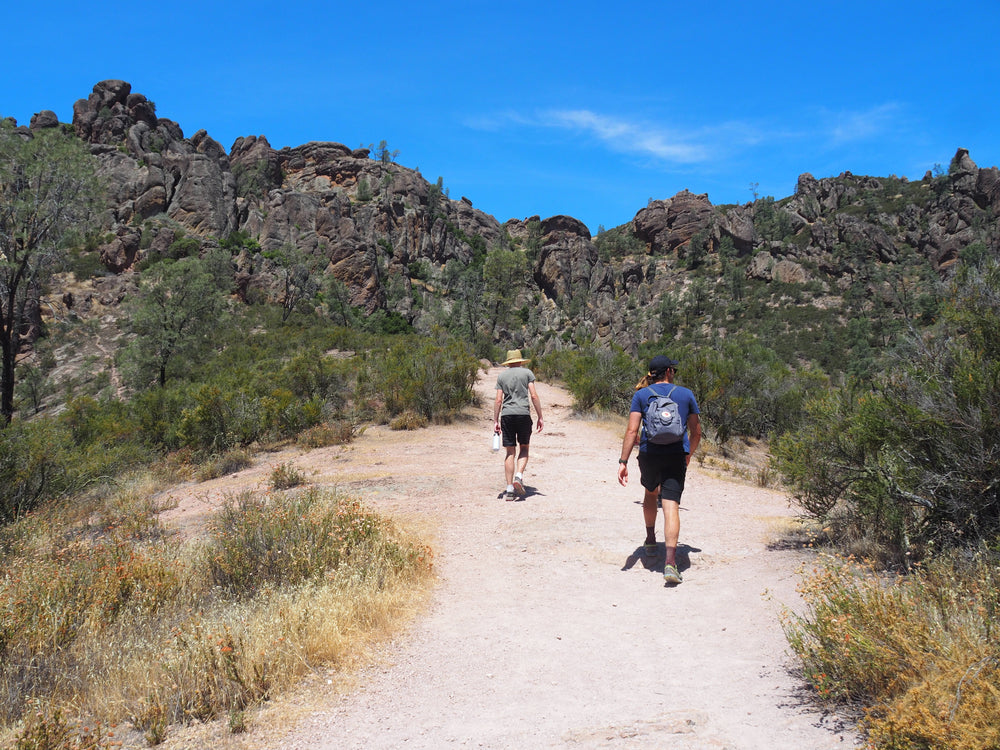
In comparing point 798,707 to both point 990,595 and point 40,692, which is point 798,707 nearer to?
point 990,595

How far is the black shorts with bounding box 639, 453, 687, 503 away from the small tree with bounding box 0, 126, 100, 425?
16492 millimetres

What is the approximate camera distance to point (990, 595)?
2.95m

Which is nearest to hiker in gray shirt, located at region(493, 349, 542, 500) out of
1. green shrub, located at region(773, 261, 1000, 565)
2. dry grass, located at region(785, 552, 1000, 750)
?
green shrub, located at region(773, 261, 1000, 565)

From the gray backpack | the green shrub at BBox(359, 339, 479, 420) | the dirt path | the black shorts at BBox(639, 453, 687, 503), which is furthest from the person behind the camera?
the green shrub at BBox(359, 339, 479, 420)

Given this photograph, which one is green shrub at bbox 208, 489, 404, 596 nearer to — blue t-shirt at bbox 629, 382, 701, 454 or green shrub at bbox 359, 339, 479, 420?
blue t-shirt at bbox 629, 382, 701, 454

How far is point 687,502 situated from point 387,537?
4328mm

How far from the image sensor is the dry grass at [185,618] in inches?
120

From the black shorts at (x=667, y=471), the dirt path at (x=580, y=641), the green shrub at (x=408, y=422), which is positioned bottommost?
the dirt path at (x=580, y=641)

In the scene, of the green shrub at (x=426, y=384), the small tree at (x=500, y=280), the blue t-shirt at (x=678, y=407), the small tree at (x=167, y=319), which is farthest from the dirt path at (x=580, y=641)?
the small tree at (x=500, y=280)

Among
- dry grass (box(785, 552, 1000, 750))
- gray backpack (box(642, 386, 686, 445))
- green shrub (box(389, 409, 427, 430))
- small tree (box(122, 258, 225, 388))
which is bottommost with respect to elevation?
green shrub (box(389, 409, 427, 430))

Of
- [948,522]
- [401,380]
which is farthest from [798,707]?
[401,380]

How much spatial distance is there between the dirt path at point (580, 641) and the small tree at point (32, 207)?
11.7 meters

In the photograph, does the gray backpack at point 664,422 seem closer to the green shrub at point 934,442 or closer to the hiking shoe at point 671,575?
the hiking shoe at point 671,575

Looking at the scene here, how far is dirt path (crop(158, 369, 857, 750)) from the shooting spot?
2.80m
